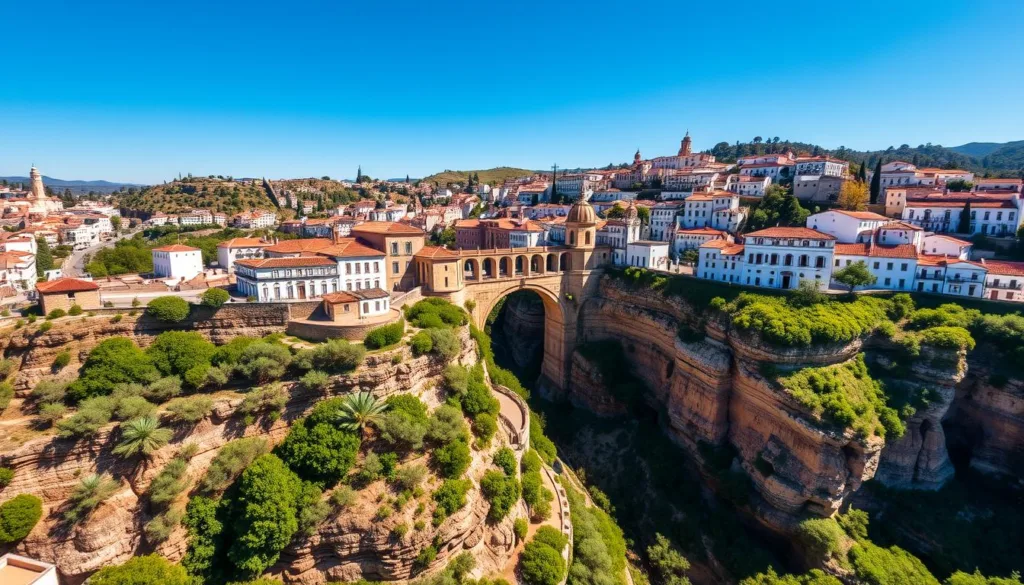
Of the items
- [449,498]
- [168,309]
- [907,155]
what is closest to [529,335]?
[449,498]

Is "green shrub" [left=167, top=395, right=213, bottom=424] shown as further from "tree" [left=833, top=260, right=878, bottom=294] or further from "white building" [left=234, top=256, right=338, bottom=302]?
"tree" [left=833, top=260, right=878, bottom=294]

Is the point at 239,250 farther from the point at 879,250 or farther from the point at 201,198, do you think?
the point at 201,198

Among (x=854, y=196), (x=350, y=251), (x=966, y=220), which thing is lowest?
(x=350, y=251)

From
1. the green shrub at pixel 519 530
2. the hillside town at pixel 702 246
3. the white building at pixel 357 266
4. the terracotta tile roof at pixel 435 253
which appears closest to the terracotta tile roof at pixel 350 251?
the white building at pixel 357 266

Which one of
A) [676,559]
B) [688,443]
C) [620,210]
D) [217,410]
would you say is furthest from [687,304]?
[217,410]

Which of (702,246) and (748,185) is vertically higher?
(748,185)
